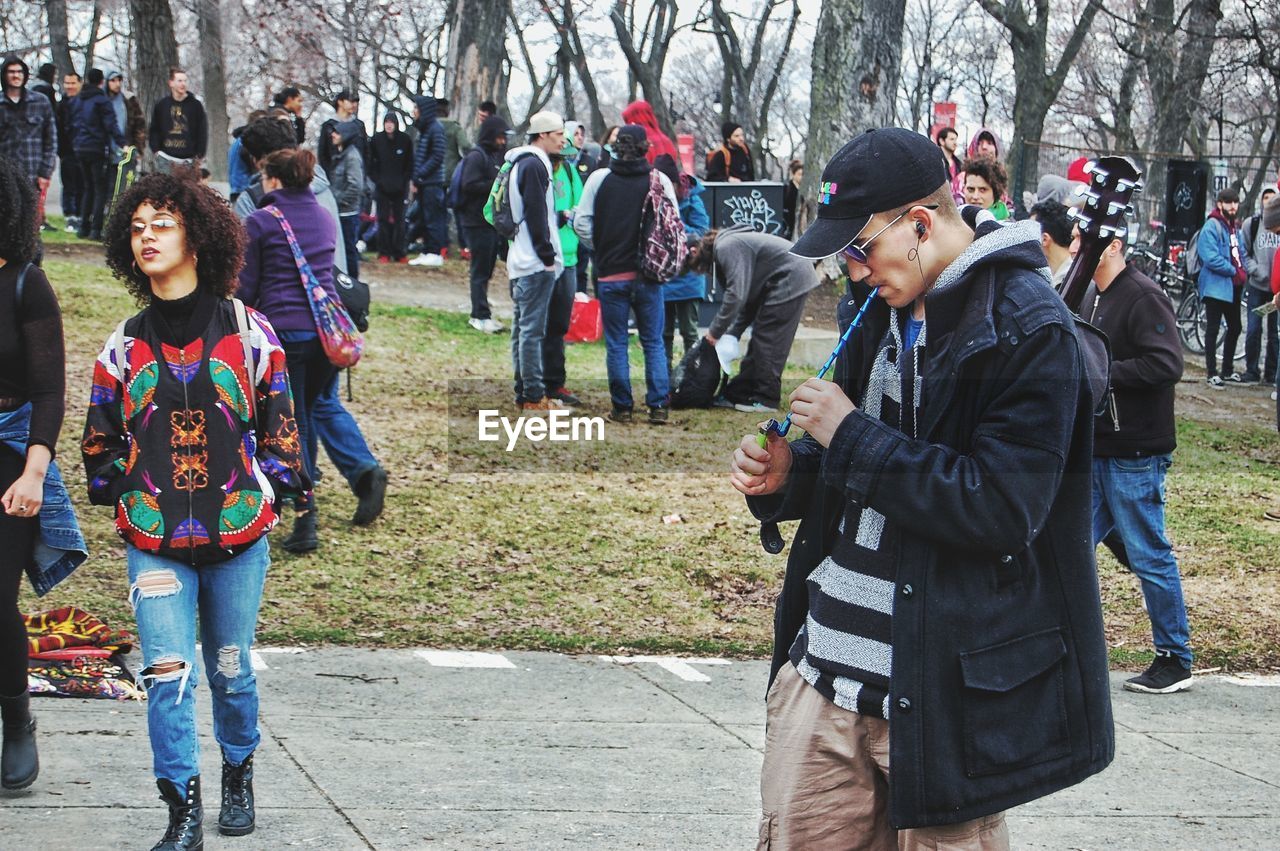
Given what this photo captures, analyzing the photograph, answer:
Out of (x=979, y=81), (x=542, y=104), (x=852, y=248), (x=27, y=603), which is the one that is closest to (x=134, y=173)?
(x=27, y=603)

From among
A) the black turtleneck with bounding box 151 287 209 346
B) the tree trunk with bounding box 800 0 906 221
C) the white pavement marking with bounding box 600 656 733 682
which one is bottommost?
the white pavement marking with bounding box 600 656 733 682

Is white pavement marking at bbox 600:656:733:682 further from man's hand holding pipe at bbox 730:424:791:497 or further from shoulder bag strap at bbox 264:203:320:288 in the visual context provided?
man's hand holding pipe at bbox 730:424:791:497

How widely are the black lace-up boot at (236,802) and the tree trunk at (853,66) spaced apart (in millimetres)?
14243

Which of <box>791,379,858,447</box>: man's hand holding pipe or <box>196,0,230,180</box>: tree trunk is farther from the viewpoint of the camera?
<box>196,0,230,180</box>: tree trunk

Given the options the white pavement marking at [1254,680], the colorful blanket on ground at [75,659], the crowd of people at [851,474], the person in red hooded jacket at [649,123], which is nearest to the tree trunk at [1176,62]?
the person in red hooded jacket at [649,123]

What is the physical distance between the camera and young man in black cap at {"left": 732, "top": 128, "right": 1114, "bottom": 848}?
2533 mm

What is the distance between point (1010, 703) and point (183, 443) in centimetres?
233

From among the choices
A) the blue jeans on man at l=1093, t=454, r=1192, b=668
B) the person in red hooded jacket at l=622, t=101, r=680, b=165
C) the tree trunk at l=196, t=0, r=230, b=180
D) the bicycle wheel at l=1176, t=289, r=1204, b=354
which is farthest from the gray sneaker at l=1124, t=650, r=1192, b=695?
the tree trunk at l=196, t=0, r=230, b=180

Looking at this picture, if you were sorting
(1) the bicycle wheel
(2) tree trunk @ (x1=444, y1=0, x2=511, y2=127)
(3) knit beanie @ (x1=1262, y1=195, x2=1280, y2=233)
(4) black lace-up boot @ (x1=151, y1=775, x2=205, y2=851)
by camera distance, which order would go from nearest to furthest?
(4) black lace-up boot @ (x1=151, y1=775, x2=205, y2=851) → (3) knit beanie @ (x1=1262, y1=195, x2=1280, y2=233) → (1) the bicycle wheel → (2) tree trunk @ (x1=444, y1=0, x2=511, y2=127)

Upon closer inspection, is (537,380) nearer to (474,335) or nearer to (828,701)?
(474,335)

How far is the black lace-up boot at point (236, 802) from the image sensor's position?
411 cm

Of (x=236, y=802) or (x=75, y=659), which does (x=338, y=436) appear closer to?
(x=75, y=659)

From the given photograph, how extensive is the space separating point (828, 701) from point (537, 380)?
312 inches

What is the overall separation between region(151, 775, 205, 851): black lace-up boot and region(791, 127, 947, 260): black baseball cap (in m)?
2.22
